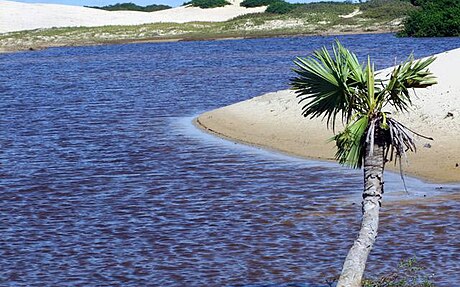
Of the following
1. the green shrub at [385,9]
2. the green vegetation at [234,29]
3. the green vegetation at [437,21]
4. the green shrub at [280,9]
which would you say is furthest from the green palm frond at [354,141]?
the green shrub at [280,9]

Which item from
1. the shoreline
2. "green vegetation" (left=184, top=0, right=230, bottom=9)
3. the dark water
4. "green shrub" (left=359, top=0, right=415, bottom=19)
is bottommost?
the shoreline

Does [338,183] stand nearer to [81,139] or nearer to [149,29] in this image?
[81,139]

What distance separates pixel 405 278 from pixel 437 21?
6314 cm

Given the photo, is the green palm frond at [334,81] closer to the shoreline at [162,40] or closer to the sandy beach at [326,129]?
the sandy beach at [326,129]

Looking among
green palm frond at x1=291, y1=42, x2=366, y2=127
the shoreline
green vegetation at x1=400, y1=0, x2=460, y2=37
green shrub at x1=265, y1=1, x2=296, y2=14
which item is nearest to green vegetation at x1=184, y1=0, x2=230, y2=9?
green shrub at x1=265, y1=1, x2=296, y2=14

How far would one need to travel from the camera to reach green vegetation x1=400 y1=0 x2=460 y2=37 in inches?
2729

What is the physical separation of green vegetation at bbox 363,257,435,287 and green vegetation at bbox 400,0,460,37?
61089 millimetres

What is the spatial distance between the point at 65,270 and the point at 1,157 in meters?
8.63

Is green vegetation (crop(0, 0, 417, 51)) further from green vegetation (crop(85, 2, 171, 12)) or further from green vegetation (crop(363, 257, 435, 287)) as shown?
green vegetation (crop(363, 257, 435, 287))

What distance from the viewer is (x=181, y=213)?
12672mm

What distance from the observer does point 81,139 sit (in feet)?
67.5

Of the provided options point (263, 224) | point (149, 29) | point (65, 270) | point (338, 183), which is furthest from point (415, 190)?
point (149, 29)

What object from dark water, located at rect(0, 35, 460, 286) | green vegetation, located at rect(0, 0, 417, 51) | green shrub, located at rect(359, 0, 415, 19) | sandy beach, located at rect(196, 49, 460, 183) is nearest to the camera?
dark water, located at rect(0, 35, 460, 286)

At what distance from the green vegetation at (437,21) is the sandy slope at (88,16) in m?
57.3
